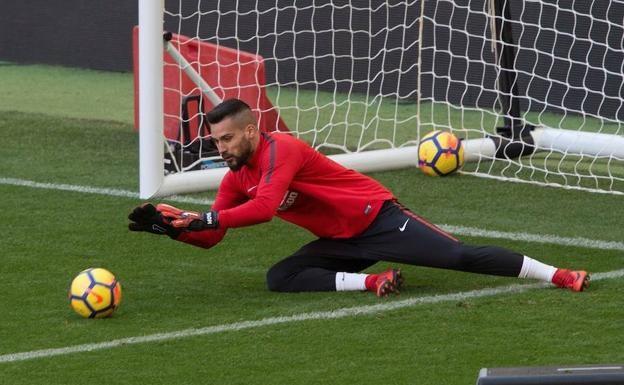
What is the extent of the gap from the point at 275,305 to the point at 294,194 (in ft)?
1.84

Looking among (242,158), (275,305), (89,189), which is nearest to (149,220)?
(242,158)

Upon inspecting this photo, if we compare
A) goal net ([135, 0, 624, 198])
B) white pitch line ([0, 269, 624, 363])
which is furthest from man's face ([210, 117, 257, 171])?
goal net ([135, 0, 624, 198])

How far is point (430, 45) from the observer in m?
12.6

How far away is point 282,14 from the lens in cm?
1328

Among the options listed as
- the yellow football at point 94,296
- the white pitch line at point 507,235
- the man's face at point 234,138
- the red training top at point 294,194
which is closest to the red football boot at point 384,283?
the red training top at point 294,194

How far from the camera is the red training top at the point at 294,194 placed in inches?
252

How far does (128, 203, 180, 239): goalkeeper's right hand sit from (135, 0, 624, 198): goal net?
2442 millimetres

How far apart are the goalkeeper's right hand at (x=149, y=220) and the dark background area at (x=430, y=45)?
5.01 metres

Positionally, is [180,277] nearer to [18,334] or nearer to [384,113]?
[18,334]

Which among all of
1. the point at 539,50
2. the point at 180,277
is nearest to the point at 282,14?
the point at 539,50

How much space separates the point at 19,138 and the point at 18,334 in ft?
18.4

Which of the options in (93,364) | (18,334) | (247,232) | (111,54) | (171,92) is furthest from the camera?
(111,54)

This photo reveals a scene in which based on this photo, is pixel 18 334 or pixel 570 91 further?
pixel 570 91

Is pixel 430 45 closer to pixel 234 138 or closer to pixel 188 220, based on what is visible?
pixel 234 138
